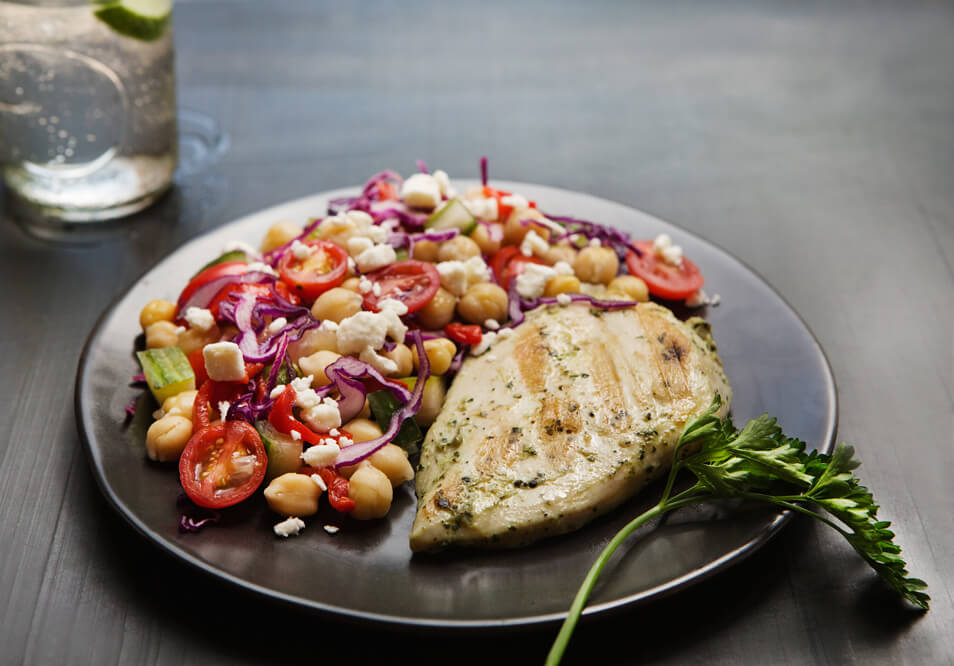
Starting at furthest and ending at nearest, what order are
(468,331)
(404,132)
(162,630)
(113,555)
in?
(404,132) < (468,331) < (113,555) < (162,630)

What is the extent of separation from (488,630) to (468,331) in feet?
4.20

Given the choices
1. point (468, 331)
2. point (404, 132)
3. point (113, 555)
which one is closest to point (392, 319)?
point (468, 331)

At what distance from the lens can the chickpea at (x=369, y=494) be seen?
2797 mm

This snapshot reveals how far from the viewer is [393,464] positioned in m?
2.95

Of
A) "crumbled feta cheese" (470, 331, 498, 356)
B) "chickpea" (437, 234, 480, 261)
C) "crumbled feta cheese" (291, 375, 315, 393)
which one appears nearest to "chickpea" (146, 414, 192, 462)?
"crumbled feta cheese" (291, 375, 315, 393)

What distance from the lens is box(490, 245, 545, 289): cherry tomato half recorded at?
3.83 meters

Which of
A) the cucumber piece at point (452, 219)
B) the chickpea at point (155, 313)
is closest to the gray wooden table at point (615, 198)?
the chickpea at point (155, 313)

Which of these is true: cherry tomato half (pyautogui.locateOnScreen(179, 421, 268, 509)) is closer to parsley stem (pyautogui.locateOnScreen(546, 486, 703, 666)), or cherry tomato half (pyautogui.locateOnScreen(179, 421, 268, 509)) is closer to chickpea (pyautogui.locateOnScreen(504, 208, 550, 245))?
parsley stem (pyautogui.locateOnScreen(546, 486, 703, 666))

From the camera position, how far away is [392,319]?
10.7ft

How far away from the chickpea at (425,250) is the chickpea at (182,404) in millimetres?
1047

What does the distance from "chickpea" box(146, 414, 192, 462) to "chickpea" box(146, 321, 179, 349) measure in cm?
49

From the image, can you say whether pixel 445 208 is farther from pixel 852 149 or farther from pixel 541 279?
pixel 852 149

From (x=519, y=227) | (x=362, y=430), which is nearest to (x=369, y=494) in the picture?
(x=362, y=430)

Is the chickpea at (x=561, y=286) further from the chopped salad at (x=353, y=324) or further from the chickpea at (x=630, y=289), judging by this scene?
the chickpea at (x=630, y=289)
